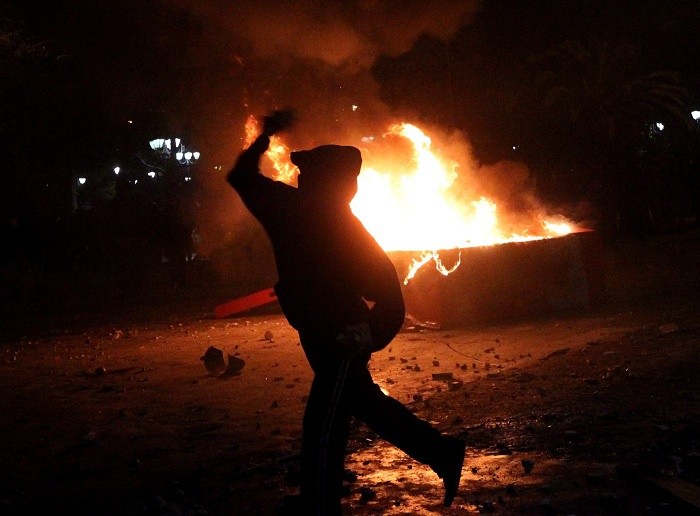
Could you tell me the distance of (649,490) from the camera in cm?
387

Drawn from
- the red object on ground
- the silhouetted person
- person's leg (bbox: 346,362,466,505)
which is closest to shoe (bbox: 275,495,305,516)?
the silhouetted person

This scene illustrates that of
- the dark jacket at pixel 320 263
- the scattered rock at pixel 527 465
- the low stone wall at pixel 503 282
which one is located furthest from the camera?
the low stone wall at pixel 503 282

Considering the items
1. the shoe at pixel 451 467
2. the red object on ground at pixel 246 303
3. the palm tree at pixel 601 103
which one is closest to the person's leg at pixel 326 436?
the shoe at pixel 451 467

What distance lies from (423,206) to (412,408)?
6.93 metres

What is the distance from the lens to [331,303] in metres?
Result: 3.40

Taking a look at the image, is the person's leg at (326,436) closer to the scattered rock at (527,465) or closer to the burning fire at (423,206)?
the scattered rock at (527,465)

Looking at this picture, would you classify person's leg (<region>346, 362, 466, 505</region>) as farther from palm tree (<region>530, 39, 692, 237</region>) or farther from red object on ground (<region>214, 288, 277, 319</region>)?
palm tree (<region>530, 39, 692, 237</region>)

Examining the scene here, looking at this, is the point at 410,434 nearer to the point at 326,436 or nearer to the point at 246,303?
the point at 326,436

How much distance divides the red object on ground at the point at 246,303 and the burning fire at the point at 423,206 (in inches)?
83.5

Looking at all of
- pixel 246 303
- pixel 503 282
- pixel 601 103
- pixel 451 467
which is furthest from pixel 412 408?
pixel 601 103

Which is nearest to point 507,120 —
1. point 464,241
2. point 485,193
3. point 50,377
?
point 485,193

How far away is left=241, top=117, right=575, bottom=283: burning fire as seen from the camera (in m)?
12.7

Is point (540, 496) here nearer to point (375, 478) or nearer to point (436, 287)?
point (375, 478)

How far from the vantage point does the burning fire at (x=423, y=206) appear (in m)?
12.7
